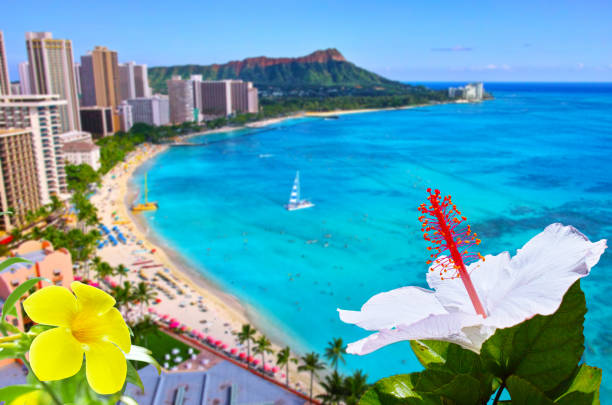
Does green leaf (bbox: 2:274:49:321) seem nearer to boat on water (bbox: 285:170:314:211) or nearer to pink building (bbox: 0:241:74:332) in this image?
pink building (bbox: 0:241:74:332)

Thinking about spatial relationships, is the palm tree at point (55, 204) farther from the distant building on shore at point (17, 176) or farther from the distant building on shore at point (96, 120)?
the distant building on shore at point (96, 120)

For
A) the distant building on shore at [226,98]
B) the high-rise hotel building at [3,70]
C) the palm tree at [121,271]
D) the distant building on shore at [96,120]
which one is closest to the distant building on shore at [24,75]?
the distant building on shore at [96,120]

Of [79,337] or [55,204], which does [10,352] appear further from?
[55,204]

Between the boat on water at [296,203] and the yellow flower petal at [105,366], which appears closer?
the yellow flower petal at [105,366]

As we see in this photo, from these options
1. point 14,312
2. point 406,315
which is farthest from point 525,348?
point 14,312

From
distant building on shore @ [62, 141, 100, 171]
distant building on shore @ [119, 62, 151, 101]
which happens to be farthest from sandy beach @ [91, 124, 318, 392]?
distant building on shore @ [119, 62, 151, 101]

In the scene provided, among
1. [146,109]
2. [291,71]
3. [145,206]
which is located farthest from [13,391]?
[291,71]

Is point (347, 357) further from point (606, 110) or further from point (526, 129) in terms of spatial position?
point (606, 110)
